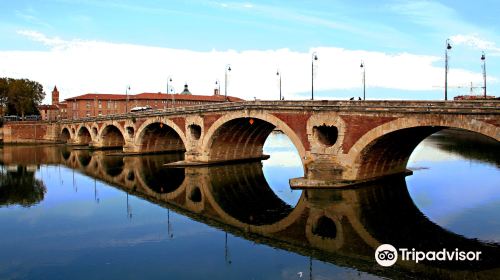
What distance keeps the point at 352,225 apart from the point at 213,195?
Result: 12.7 m

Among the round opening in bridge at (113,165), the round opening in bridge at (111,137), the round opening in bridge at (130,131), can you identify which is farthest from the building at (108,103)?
the round opening in bridge at (113,165)

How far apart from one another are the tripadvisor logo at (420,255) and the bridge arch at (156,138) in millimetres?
43045

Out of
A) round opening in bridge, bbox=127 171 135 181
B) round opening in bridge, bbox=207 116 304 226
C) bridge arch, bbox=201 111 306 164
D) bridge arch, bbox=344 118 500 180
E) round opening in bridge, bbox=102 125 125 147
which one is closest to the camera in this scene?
bridge arch, bbox=344 118 500 180

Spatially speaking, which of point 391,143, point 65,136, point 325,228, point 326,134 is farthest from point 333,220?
point 65,136

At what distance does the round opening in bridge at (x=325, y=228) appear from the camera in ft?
75.0

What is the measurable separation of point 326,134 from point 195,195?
461 inches

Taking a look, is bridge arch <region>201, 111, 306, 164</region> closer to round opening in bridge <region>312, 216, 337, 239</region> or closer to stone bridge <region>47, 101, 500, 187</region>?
stone bridge <region>47, 101, 500, 187</region>

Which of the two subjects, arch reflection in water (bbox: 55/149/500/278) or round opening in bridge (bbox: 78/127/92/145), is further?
round opening in bridge (bbox: 78/127/92/145)

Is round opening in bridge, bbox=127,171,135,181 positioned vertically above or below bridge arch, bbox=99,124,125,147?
below

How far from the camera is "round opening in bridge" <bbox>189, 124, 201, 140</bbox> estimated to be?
50125 mm

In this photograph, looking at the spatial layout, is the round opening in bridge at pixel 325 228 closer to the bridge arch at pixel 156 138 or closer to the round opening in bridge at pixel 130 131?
the bridge arch at pixel 156 138

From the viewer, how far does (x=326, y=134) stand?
35188 mm

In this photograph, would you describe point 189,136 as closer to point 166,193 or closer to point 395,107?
point 166,193

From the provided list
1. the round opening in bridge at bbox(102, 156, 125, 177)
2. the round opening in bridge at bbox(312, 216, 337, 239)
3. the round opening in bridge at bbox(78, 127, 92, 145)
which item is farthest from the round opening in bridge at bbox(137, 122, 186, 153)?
the round opening in bridge at bbox(312, 216, 337, 239)
